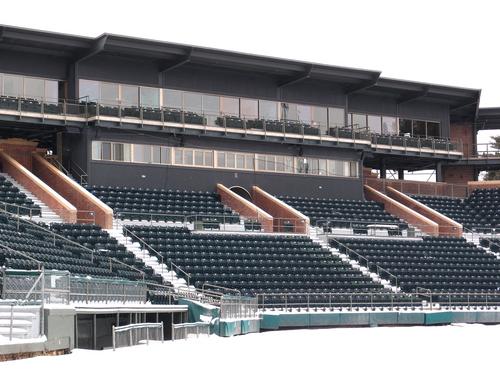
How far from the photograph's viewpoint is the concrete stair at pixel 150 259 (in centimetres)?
4655

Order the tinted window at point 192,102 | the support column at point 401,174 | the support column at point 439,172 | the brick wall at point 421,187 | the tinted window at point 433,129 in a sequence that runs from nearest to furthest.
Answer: the tinted window at point 192,102, the brick wall at point 421,187, the tinted window at point 433,129, the support column at point 439,172, the support column at point 401,174

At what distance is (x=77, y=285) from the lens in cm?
2914

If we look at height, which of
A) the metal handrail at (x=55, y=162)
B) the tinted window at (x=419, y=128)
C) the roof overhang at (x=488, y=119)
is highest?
A: the roof overhang at (x=488, y=119)

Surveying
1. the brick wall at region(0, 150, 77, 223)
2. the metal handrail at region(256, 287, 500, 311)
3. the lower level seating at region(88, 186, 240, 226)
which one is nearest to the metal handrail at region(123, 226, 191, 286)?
the lower level seating at region(88, 186, 240, 226)

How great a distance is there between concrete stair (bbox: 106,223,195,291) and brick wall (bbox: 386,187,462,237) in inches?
909

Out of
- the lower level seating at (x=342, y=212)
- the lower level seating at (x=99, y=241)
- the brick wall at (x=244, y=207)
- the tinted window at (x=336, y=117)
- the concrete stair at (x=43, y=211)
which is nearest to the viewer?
the lower level seating at (x=99, y=241)

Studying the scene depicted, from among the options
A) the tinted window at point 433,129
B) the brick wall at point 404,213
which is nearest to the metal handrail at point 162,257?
the brick wall at point 404,213

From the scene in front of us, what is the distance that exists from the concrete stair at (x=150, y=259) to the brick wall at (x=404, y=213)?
21.5m

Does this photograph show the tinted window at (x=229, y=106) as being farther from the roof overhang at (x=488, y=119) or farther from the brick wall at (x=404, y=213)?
the roof overhang at (x=488, y=119)

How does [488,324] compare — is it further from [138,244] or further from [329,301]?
[138,244]

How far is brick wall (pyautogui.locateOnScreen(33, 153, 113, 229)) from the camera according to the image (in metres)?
51.9

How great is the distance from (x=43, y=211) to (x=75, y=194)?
3110 mm

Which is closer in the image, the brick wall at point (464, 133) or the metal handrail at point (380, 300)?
the metal handrail at point (380, 300)

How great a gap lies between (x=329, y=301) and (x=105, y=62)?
2040 cm
